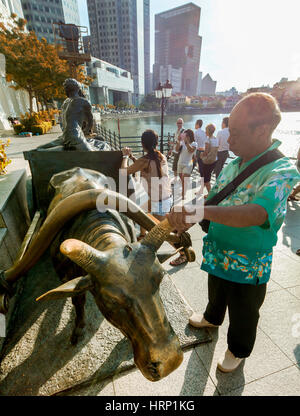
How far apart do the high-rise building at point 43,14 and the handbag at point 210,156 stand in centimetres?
8679

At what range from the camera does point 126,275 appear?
1.28 metres

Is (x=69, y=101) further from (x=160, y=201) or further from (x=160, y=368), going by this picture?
(x=160, y=368)

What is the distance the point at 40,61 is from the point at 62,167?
19.8m

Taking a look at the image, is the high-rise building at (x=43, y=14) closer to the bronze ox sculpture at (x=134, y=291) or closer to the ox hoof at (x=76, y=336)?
the ox hoof at (x=76, y=336)

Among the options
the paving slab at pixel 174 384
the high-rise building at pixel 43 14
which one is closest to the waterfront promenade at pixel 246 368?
the paving slab at pixel 174 384

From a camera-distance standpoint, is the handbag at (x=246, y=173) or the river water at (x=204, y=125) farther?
the river water at (x=204, y=125)

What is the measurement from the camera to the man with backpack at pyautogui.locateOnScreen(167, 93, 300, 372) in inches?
54.0

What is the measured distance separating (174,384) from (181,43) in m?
230

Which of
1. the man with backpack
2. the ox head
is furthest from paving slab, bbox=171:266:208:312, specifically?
the ox head

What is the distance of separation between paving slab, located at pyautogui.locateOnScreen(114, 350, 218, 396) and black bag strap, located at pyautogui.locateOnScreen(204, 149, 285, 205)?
5.69 ft

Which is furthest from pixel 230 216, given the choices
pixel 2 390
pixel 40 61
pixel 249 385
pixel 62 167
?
pixel 40 61

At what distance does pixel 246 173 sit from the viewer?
1603 mm

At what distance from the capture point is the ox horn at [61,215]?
6.15 feet
